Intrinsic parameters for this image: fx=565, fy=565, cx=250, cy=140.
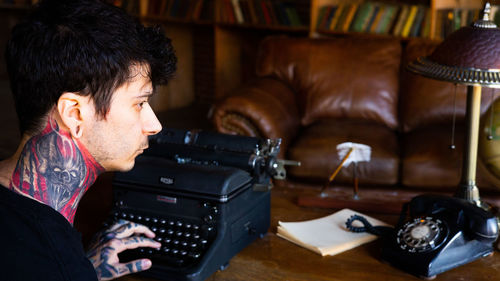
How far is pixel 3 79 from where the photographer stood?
5.48m

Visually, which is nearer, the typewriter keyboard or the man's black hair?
the man's black hair

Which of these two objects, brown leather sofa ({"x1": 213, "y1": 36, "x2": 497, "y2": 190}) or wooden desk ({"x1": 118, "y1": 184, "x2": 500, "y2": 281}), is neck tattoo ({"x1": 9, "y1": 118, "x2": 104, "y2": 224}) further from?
brown leather sofa ({"x1": 213, "y1": 36, "x2": 497, "y2": 190})

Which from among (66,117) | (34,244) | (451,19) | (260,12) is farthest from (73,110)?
(260,12)

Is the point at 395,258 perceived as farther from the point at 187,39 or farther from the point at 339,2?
the point at 187,39

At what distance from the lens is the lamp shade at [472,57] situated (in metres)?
1.40

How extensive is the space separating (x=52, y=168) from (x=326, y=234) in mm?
770

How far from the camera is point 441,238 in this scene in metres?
1.35

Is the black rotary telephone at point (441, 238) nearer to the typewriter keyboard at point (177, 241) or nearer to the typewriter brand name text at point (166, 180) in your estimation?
the typewriter keyboard at point (177, 241)

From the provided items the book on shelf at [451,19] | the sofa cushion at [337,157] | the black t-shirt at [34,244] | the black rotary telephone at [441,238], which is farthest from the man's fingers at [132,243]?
the book on shelf at [451,19]

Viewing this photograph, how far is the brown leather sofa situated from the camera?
2906 mm

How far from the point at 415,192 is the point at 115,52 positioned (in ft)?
7.22

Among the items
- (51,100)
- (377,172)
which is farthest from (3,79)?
(51,100)

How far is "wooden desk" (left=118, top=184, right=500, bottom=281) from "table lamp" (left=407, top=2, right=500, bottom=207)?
27 centimetres

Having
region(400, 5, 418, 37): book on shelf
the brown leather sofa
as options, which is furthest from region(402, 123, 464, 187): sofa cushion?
region(400, 5, 418, 37): book on shelf
